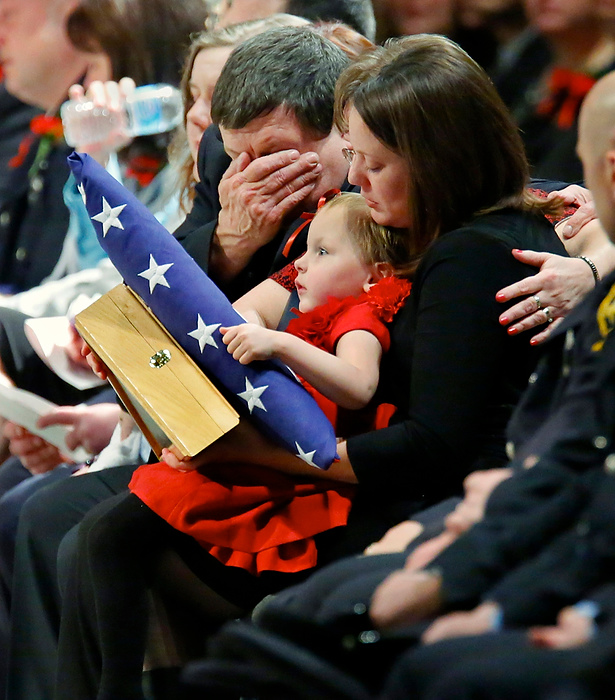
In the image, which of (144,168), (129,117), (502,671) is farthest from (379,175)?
(129,117)

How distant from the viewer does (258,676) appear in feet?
3.39

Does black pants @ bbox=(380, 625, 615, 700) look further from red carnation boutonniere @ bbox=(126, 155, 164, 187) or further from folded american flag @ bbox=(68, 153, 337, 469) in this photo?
red carnation boutonniere @ bbox=(126, 155, 164, 187)

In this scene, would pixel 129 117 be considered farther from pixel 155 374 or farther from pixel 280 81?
pixel 155 374

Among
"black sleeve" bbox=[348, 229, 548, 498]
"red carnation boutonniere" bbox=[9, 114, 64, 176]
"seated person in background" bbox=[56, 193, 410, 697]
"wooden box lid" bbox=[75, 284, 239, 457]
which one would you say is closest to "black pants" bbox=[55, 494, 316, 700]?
"seated person in background" bbox=[56, 193, 410, 697]

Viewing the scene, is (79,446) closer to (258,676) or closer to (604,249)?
(604,249)

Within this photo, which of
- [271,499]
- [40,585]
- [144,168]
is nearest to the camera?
[271,499]

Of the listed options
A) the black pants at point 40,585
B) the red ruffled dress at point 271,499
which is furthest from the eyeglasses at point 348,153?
the black pants at point 40,585

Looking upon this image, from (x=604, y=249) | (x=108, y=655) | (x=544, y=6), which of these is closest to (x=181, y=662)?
(x=108, y=655)

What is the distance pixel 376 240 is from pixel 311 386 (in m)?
0.28

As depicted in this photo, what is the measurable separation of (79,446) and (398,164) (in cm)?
122

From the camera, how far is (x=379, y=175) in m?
1.63

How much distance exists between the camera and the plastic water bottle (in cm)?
307

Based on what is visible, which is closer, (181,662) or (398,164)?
(398,164)

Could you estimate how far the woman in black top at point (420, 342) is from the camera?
154 cm
